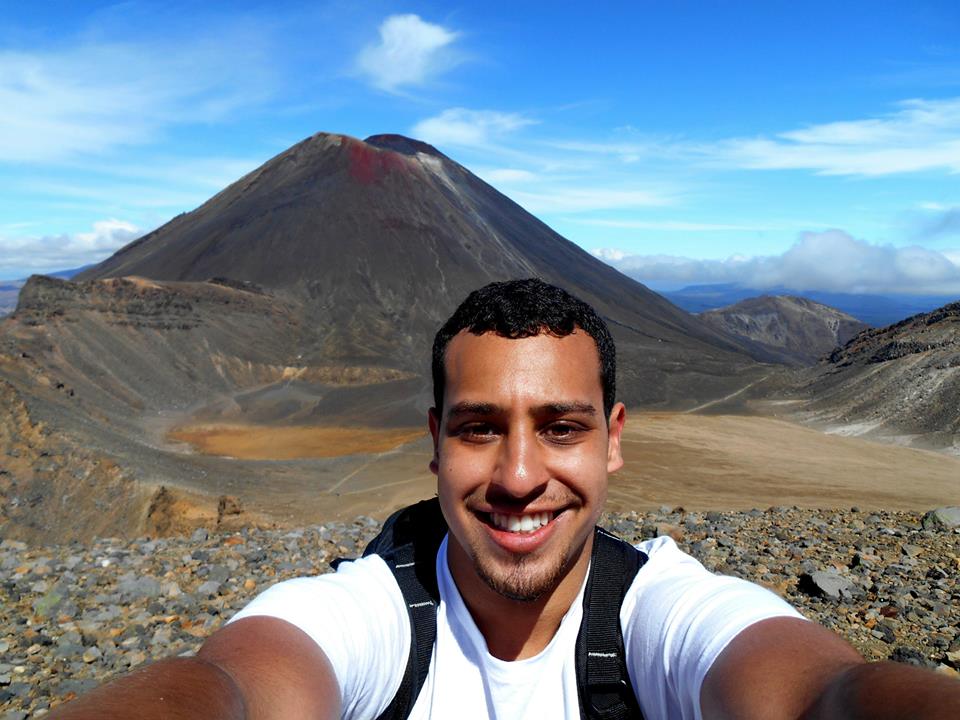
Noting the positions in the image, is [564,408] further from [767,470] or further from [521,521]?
[767,470]

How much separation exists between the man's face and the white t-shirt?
15 cm

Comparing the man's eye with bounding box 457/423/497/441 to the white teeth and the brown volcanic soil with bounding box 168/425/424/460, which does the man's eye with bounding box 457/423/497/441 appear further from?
the brown volcanic soil with bounding box 168/425/424/460

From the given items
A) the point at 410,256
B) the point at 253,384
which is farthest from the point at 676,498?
the point at 410,256

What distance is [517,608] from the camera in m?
1.76

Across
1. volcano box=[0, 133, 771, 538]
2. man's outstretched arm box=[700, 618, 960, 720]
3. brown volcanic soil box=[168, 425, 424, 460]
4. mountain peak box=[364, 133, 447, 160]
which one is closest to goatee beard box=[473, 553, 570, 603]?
man's outstretched arm box=[700, 618, 960, 720]

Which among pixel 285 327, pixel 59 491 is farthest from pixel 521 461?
pixel 285 327

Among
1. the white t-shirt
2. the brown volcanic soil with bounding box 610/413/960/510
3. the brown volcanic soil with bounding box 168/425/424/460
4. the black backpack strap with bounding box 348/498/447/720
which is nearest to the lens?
the white t-shirt

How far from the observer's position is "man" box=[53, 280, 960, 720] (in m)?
1.41

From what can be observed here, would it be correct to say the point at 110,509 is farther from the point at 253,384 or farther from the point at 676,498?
the point at 253,384

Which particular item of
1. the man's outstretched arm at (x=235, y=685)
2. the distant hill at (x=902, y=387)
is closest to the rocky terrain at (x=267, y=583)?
the man's outstretched arm at (x=235, y=685)

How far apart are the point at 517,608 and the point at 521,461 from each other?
0.37 meters

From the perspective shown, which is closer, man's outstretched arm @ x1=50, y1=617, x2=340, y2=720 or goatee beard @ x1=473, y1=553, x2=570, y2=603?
man's outstretched arm @ x1=50, y1=617, x2=340, y2=720

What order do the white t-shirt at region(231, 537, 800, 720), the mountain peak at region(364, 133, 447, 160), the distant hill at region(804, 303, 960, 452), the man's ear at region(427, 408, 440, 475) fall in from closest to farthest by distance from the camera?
the white t-shirt at region(231, 537, 800, 720)
the man's ear at region(427, 408, 440, 475)
the distant hill at region(804, 303, 960, 452)
the mountain peak at region(364, 133, 447, 160)

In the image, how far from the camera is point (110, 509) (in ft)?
42.1
